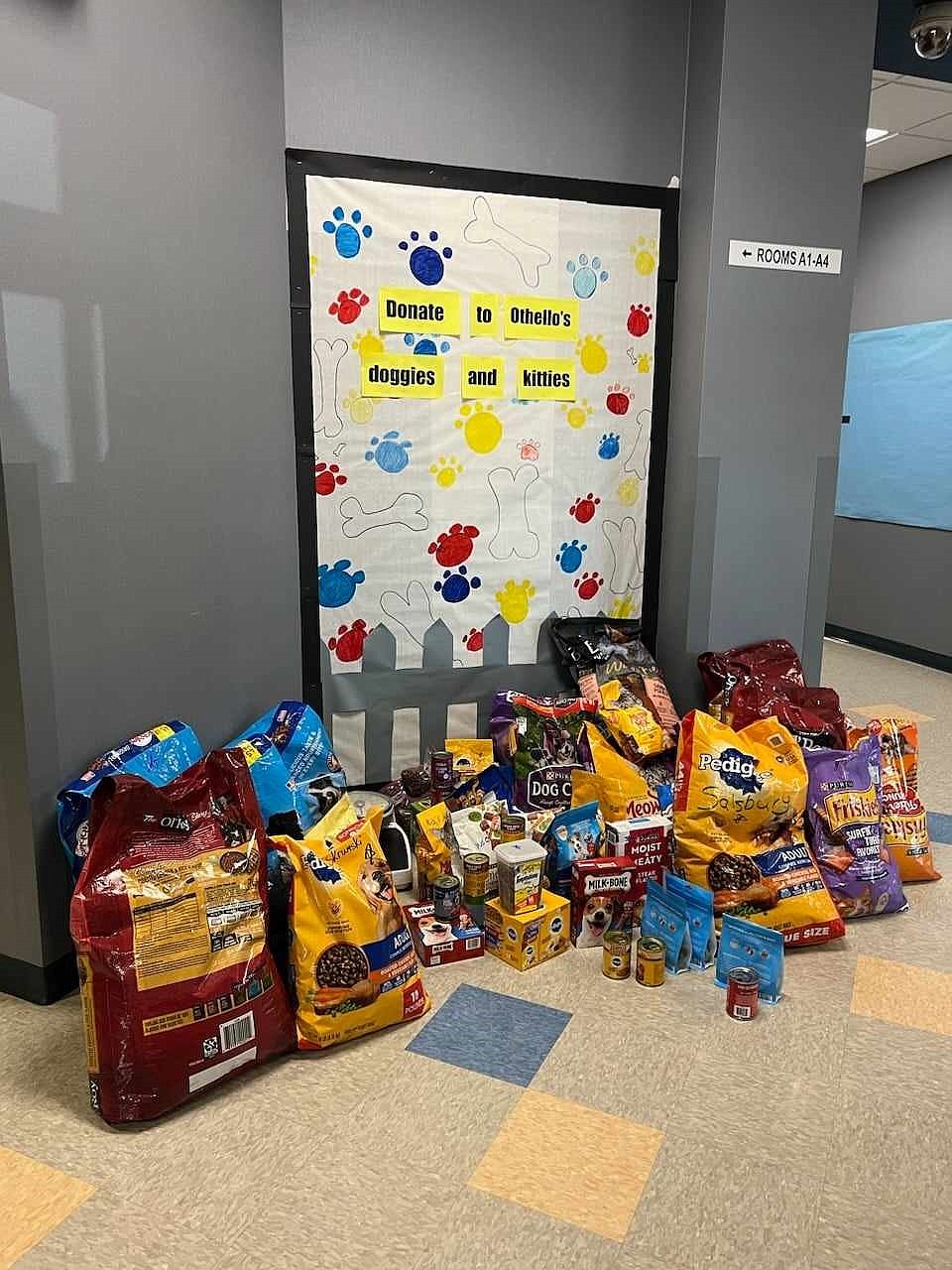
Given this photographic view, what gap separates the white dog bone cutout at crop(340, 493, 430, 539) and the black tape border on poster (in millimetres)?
101

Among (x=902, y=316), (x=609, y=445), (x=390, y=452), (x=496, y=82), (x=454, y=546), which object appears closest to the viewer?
(x=496, y=82)

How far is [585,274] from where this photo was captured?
2971 millimetres

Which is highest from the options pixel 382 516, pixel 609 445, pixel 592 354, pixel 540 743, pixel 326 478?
pixel 592 354

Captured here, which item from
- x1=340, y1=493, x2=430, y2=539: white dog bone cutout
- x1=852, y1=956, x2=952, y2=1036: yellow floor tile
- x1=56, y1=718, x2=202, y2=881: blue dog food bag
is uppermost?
x1=340, y1=493, x2=430, y2=539: white dog bone cutout

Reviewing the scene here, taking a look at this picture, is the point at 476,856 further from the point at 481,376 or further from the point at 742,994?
the point at 481,376

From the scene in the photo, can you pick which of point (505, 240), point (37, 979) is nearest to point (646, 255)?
point (505, 240)

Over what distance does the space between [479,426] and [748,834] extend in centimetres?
146

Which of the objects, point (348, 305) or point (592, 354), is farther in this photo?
point (592, 354)

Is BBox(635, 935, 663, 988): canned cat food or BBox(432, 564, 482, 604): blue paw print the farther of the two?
BBox(432, 564, 482, 604): blue paw print

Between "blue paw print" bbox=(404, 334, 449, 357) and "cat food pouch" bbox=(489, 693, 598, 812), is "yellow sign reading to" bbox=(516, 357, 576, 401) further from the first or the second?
"cat food pouch" bbox=(489, 693, 598, 812)

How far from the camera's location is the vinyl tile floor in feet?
4.80

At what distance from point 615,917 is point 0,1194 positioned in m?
1.37

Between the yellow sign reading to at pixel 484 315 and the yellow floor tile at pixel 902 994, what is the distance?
203 cm

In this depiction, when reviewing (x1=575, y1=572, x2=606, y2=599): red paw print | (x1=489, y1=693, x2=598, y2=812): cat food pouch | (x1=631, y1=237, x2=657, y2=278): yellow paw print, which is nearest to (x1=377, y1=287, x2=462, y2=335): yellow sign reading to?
(x1=631, y1=237, x2=657, y2=278): yellow paw print
